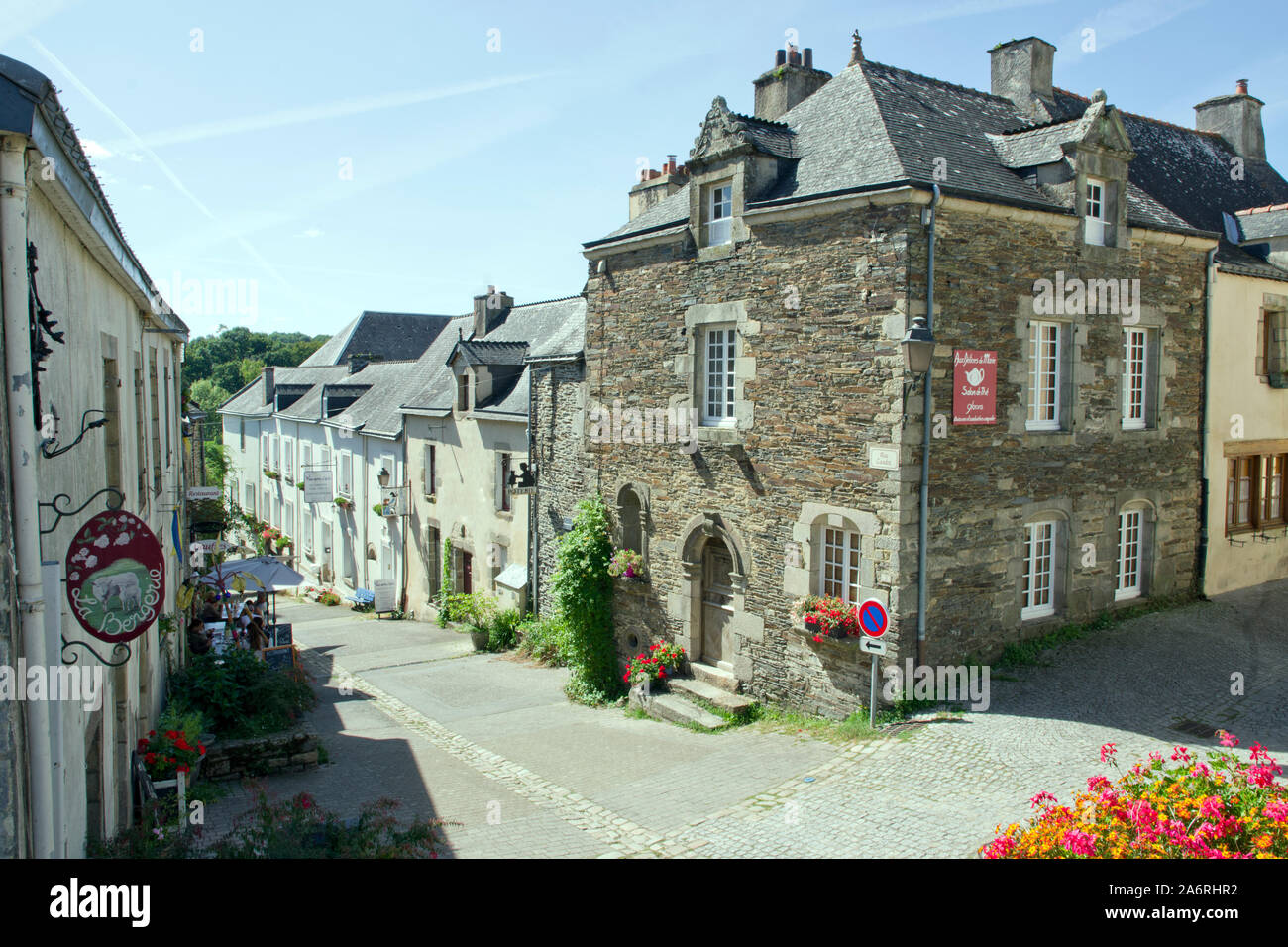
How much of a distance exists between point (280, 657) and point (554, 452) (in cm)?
670

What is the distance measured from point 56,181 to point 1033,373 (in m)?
11.7

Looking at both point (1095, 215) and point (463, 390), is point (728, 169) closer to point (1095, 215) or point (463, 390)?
point (1095, 215)

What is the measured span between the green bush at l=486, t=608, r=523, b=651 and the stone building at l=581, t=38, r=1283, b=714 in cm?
511

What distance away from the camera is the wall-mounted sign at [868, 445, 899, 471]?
10.9 metres

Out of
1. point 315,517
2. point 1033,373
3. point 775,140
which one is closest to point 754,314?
point 775,140

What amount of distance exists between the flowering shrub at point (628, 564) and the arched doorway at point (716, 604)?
1.43 metres

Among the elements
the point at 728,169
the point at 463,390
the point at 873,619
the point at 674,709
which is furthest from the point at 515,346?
the point at 873,619

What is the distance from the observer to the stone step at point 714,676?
1345 cm

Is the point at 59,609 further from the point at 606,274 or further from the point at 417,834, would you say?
the point at 606,274

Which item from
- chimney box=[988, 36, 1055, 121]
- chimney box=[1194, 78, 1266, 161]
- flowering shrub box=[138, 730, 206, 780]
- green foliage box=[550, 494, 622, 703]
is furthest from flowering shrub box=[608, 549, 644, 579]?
chimney box=[1194, 78, 1266, 161]

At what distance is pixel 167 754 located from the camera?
9500 mm

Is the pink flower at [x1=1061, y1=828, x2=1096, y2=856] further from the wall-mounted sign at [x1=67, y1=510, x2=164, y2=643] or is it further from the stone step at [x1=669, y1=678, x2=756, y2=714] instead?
the stone step at [x1=669, y1=678, x2=756, y2=714]

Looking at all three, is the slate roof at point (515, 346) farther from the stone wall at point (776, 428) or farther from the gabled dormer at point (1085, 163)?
the gabled dormer at point (1085, 163)

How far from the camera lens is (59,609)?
5070mm
